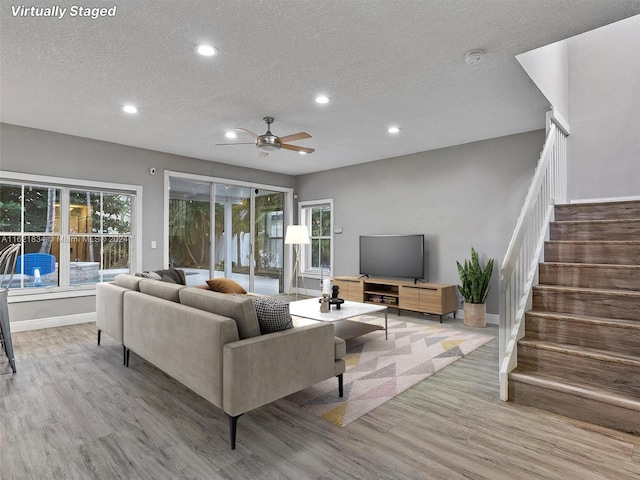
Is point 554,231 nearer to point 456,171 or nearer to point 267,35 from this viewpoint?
point 456,171

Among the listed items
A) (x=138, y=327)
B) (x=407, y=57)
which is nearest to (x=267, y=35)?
(x=407, y=57)

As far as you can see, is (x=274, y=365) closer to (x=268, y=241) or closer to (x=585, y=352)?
(x=585, y=352)

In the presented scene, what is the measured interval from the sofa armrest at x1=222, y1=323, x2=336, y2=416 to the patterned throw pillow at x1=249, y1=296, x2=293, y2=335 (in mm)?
66

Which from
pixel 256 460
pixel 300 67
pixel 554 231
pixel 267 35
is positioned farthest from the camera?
pixel 554 231

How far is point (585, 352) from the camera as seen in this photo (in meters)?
2.45

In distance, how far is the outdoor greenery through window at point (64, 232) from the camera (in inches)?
182

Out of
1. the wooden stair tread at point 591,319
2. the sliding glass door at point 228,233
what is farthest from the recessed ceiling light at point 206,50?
the sliding glass door at point 228,233

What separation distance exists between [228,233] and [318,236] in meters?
1.91

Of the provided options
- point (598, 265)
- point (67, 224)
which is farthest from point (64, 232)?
point (598, 265)

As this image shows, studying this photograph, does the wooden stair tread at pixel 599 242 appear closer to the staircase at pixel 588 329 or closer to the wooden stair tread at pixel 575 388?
the staircase at pixel 588 329

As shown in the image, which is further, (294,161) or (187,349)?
(294,161)

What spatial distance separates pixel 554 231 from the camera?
11.6 feet

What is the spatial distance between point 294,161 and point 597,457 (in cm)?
563

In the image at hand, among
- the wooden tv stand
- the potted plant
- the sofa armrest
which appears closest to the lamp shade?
the wooden tv stand
